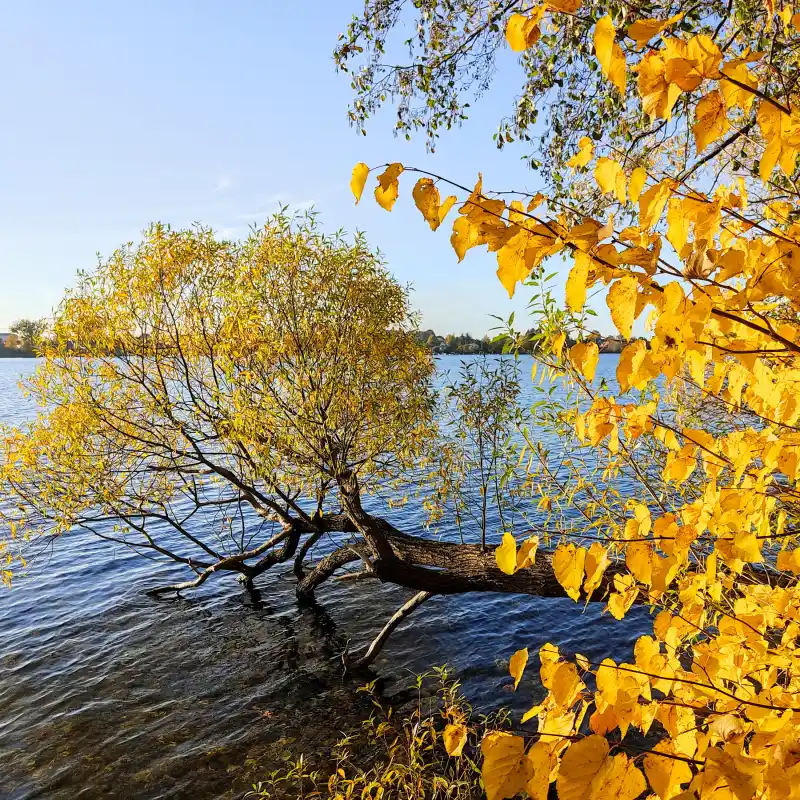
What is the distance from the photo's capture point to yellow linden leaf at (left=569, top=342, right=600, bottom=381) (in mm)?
1526

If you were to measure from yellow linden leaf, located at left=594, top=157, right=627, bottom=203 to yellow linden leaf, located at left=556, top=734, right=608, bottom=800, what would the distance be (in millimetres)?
→ 1332

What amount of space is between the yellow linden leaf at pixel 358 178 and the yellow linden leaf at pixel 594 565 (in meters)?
1.24

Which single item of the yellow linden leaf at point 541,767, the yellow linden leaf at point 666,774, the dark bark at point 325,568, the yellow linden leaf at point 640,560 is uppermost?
the yellow linden leaf at point 640,560

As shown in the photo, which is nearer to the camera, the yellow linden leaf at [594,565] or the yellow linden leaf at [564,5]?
the yellow linden leaf at [564,5]

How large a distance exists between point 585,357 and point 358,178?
2.63ft

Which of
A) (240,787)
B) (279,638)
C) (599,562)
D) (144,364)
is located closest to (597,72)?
(599,562)

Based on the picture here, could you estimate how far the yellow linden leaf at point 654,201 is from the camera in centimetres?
130

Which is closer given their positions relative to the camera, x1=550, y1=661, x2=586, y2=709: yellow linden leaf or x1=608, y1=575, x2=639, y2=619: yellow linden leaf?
x1=550, y1=661, x2=586, y2=709: yellow linden leaf

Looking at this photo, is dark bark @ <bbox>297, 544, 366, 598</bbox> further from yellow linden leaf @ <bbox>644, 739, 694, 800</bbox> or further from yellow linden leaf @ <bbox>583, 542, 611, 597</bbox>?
yellow linden leaf @ <bbox>644, 739, 694, 800</bbox>

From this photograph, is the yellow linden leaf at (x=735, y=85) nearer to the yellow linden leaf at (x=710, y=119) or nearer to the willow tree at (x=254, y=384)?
the yellow linden leaf at (x=710, y=119)

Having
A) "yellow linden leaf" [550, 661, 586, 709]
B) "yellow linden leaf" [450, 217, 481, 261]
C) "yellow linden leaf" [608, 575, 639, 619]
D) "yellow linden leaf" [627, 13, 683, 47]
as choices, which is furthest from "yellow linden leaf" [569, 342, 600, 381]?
"yellow linden leaf" [608, 575, 639, 619]

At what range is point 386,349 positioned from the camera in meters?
9.06

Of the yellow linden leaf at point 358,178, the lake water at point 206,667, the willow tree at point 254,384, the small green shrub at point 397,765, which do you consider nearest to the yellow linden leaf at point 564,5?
the yellow linden leaf at point 358,178

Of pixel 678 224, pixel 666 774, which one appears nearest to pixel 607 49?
pixel 678 224
